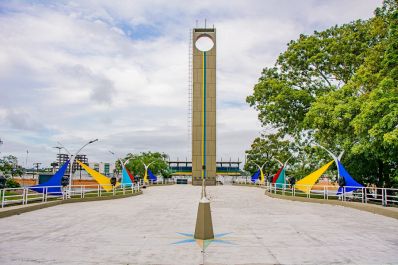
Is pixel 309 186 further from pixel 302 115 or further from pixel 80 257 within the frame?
pixel 80 257

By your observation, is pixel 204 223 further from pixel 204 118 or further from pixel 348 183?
pixel 204 118

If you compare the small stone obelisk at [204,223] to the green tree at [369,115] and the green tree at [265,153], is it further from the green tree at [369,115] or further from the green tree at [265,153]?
the green tree at [265,153]

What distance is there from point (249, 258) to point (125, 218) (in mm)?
7993

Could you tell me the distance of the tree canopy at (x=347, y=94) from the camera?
1725cm

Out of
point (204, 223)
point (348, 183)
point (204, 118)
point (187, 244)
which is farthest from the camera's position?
point (204, 118)

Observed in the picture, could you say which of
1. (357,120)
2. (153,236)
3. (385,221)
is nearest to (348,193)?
(357,120)

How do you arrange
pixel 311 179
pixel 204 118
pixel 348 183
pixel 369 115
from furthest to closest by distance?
pixel 204 118 → pixel 311 179 → pixel 348 183 → pixel 369 115

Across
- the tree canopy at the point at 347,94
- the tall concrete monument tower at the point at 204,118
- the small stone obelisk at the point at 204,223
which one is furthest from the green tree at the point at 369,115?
the tall concrete monument tower at the point at 204,118

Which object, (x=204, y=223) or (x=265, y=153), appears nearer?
(x=204, y=223)

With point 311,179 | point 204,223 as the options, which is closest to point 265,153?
point 311,179

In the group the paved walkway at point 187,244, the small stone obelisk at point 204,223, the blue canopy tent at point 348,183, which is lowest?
the paved walkway at point 187,244

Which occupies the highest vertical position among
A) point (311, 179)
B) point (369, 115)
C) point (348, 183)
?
point (369, 115)

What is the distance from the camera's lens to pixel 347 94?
22.8 meters

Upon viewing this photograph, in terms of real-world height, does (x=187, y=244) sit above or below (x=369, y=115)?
below
